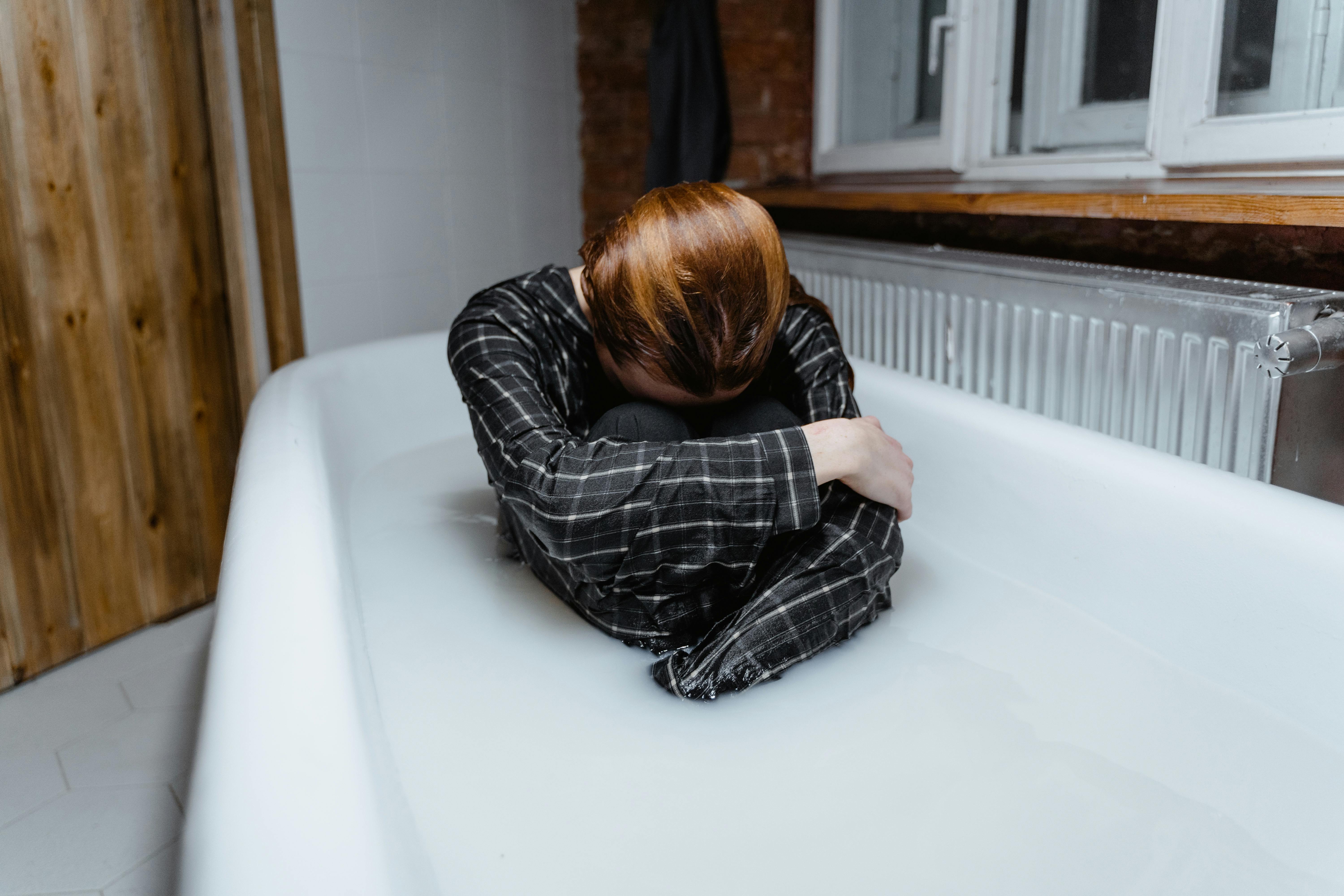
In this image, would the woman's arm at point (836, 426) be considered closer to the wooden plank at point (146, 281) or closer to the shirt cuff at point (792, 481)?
the shirt cuff at point (792, 481)

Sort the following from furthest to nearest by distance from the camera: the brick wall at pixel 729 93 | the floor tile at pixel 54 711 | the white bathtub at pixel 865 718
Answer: the brick wall at pixel 729 93, the floor tile at pixel 54 711, the white bathtub at pixel 865 718

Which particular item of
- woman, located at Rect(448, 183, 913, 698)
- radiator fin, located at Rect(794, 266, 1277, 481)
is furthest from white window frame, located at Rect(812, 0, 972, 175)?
woman, located at Rect(448, 183, 913, 698)

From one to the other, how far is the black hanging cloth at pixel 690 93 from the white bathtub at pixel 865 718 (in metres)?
1.16

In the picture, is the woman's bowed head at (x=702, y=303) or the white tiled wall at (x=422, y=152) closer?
the woman's bowed head at (x=702, y=303)

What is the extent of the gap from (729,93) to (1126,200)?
1219mm

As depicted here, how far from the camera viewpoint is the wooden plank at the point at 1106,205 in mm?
1096

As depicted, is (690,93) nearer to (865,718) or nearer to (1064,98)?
(1064,98)

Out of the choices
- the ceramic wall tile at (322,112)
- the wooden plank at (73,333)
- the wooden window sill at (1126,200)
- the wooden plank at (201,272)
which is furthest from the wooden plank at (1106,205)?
the wooden plank at (73,333)

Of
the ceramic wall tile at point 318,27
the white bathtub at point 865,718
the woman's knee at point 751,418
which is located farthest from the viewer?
the ceramic wall tile at point 318,27

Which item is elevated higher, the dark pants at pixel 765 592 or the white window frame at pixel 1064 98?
the white window frame at pixel 1064 98

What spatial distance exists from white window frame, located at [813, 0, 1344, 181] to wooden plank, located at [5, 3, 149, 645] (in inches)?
61.4

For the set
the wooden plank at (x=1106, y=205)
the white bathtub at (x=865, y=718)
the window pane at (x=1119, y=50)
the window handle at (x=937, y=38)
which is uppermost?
the window handle at (x=937, y=38)

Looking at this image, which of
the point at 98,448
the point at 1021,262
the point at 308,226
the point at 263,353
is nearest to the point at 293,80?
the point at 308,226

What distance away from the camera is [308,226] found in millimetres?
1916
